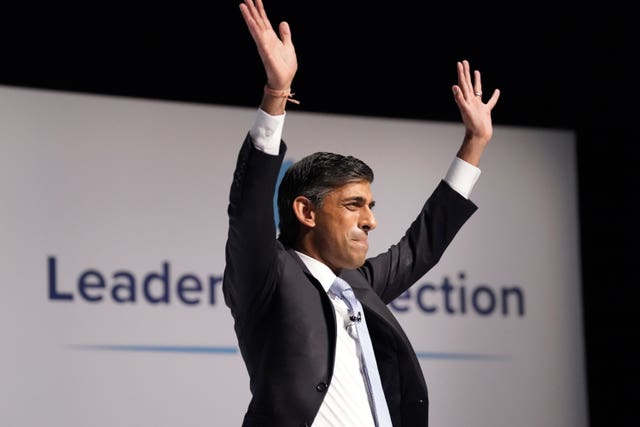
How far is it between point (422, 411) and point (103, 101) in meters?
2.46

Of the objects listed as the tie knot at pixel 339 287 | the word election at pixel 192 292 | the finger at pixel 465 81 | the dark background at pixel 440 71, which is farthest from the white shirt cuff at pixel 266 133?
the dark background at pixel 440 71

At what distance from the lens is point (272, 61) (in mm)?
2297

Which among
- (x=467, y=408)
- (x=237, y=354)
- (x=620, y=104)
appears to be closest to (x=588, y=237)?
(x=620, y=104)

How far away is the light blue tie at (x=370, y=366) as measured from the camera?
244 cm

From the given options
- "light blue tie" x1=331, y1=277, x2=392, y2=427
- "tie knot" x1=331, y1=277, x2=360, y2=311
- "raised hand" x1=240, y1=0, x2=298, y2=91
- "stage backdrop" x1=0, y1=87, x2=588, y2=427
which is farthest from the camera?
"stage backdrop" x1=0, y1=87, x2=588, y2=427

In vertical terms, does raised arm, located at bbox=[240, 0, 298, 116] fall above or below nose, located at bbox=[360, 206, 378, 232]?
above

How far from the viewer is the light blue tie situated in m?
2.44

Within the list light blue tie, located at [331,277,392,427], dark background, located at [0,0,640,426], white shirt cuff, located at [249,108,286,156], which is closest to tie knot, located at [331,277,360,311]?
light blue tie, located at [331,277,392,427]

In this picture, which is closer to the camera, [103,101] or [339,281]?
[339,281]

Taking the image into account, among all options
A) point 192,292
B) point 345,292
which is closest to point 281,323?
point 345,292

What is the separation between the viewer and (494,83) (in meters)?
5.16

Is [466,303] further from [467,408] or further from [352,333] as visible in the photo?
[352,333]

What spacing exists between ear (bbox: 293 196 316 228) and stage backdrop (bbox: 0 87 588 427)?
1.97 metres

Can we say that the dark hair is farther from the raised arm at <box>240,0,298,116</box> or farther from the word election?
the word election
